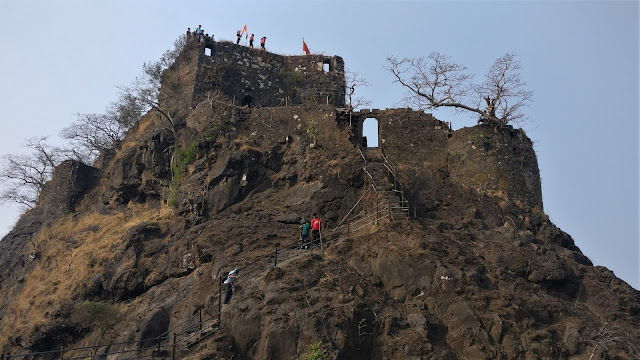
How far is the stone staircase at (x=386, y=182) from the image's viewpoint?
23375 millimetres

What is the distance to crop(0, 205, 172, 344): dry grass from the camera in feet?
84.1

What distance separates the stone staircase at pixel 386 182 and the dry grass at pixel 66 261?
7.88 m

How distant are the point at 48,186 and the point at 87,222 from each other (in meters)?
5.20

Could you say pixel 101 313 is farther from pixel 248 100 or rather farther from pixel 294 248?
pixel 248 100

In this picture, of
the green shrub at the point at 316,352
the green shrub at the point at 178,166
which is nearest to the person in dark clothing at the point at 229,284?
the green shrub at the point at 316,352

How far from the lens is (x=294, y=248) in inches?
904

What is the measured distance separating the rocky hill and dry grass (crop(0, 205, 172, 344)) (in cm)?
9

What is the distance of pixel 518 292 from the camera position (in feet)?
65.9

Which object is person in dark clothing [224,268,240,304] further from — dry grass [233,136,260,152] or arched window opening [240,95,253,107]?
arched window opening [240,95,253,107]

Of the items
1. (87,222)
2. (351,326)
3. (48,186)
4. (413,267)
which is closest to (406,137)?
(413,267)

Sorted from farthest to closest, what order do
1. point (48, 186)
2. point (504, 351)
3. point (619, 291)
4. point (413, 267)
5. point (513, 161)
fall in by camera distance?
point (48, 186) → point (513, 161) → point (619, 291) → point (413, 267) → point (504, 351)

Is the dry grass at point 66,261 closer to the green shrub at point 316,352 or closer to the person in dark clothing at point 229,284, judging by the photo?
the person in dark clothing at point 229,284

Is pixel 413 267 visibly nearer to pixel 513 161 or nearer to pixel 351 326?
pixel 351 326

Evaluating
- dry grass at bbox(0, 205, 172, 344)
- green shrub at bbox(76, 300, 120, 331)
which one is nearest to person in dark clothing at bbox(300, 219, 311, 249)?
green shrub at bbox(76, 300, 120, 331)
